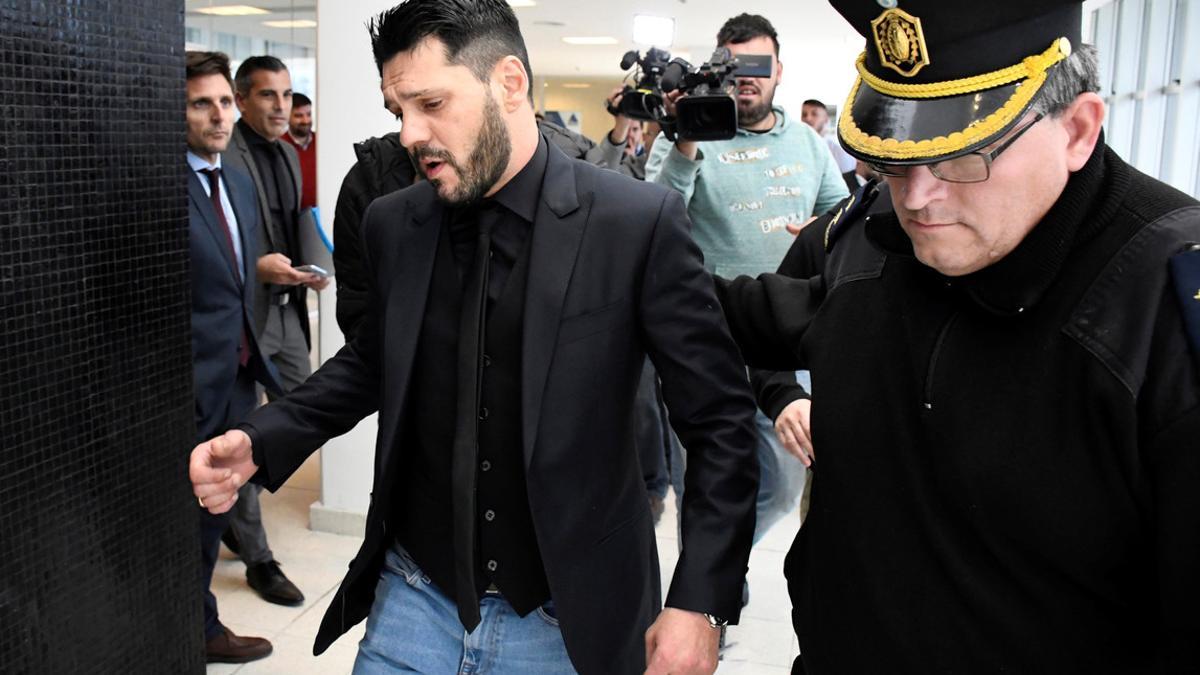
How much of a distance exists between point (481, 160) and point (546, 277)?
200 mm

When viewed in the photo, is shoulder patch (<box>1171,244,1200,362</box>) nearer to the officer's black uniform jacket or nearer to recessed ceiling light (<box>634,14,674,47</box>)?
the officer's black uniform jacket

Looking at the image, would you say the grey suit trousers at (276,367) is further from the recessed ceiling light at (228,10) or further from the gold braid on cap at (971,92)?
the recessed ceiling light at (228,10)

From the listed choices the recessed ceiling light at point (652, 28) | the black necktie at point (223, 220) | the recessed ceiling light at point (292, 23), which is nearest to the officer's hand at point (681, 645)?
the black necktie at point (223, 220)

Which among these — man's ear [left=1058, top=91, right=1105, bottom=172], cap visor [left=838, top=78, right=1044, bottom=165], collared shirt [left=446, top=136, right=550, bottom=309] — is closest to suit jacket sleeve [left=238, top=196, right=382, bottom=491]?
collared shirt [left=446, top=136, right=550, bottom=309]

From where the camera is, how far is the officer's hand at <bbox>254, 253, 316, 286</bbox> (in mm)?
3686

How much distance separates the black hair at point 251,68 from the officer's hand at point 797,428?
10.3 feet

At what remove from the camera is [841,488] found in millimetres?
1266

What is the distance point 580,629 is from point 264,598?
236cm

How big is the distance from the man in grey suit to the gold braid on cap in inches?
111

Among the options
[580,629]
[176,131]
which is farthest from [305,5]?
[580,629]

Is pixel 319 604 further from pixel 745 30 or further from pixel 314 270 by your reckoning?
pixel 745 30

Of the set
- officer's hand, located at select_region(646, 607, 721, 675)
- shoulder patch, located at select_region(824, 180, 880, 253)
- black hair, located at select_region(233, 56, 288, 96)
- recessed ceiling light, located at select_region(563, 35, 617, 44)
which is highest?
recessed ceiling light, located at select_region(563, 35, 617, 44)

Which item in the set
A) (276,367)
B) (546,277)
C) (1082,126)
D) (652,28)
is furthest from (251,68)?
(1082,126)

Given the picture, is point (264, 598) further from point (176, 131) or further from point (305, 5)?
point (305, 5)
